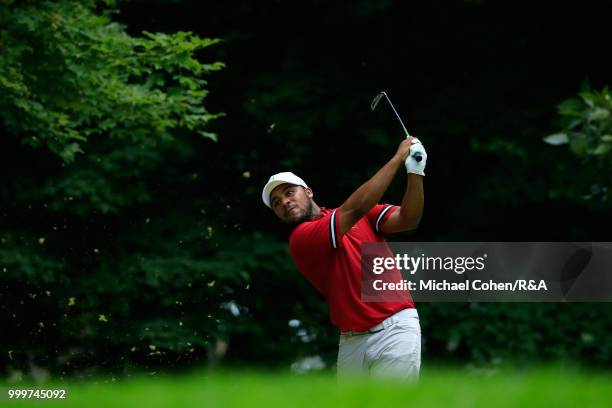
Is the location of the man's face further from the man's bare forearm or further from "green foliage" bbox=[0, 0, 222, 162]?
"green foliage" bbox=[0, 0, 222, 162]

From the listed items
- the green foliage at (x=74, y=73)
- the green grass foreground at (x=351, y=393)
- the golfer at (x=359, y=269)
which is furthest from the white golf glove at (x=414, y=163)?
the green foliage at (x=74, y=73)

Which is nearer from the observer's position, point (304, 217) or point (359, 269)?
point (359, 269)

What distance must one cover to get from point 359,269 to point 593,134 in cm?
293

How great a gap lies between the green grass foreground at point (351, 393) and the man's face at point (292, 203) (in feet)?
10.0

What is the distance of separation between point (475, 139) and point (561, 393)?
11111mm

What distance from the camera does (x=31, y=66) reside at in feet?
32.8

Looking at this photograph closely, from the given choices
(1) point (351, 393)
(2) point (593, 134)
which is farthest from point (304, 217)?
(1) point (351, 393)

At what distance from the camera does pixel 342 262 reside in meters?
6.34

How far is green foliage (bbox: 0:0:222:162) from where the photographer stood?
385 inches

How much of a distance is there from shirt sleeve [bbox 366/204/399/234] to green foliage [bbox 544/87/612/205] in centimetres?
231

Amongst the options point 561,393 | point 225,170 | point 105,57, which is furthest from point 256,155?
point 561,393

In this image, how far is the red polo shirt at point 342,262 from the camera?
626cm

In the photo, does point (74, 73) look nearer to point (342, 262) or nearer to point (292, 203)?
point (292, 203)

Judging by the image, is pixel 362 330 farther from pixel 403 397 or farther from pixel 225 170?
pixel 225 170
